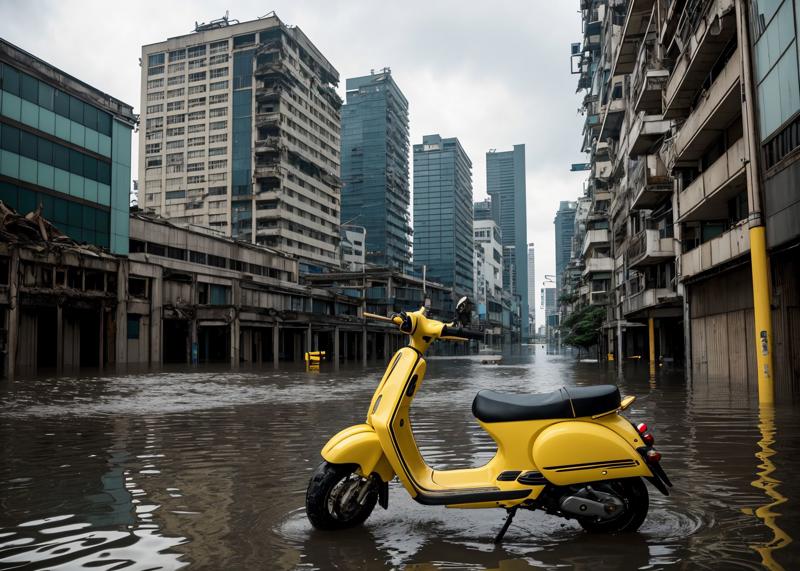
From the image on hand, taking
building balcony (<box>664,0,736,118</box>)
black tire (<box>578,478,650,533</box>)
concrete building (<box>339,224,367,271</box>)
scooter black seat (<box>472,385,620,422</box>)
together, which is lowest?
black tire (<box>578,478,650,533</box>)

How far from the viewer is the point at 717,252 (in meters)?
21.0

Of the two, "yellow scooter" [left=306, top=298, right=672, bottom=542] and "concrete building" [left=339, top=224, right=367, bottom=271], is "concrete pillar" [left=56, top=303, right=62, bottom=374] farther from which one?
"concrete building" [left=339, top=224, right=367, bottom=271]

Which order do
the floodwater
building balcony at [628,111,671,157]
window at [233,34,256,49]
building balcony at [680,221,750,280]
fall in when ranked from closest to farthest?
the floodwater, building balcony at [680,221,750,280], building balcony at [628,111,671,157], window at [233,34,256,49]

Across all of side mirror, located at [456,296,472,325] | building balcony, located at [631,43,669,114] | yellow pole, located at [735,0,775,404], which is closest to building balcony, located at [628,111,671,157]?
building balcony, located at [631,43,669,114]

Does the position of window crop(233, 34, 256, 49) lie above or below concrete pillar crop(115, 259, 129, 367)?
above

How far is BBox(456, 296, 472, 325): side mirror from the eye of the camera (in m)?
5.46

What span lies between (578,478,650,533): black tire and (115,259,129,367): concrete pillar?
44.9m

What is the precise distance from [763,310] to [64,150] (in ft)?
134

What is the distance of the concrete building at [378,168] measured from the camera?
163750 mm

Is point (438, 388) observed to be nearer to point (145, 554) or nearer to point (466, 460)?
point (466, 460)

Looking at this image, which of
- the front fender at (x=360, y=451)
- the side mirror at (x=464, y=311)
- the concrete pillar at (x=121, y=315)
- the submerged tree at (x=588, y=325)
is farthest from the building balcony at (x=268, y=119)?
the front fender at (x=360, y=451)

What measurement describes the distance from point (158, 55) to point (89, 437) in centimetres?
10691

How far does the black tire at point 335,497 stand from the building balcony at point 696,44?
17.8 meters

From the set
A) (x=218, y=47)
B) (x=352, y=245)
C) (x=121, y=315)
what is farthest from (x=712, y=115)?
(x=352, y=245)
